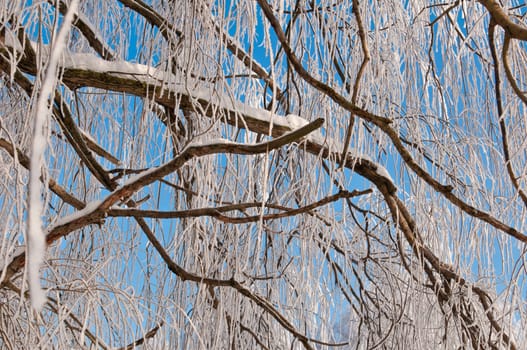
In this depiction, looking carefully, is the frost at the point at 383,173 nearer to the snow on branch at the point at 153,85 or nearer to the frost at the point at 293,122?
the snow on branch at the point at 153,85

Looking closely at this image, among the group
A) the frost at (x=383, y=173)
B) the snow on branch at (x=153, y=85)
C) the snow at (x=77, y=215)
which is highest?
the snow on branch at (x=153, y=85)

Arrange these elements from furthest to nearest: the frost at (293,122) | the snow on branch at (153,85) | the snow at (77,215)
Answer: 1. the frost at (293,122)
2. the snow on branch at (153,85)
3. the snow at (77,215)

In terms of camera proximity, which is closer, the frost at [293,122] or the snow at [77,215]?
the snow at [77,215]

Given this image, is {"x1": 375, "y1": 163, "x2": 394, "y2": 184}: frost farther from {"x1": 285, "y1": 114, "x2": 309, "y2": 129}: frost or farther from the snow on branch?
{"x1": 285, "y1": 114, "x2": 309, "y2": 129}: frost

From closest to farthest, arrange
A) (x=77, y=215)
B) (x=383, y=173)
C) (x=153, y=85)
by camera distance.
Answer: (x=77, y=215)
(x=153, y=85)
(x=383, y=173)

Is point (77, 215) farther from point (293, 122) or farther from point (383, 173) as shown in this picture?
point (383, 173)

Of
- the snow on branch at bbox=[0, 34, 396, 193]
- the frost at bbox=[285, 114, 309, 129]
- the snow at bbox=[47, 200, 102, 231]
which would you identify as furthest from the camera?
the frost at bbox=[285, 114, 309, 129]

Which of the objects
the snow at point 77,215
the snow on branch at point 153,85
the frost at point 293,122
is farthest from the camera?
the frost at point 293,122

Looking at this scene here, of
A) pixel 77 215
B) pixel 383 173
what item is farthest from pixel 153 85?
pixel 383 173

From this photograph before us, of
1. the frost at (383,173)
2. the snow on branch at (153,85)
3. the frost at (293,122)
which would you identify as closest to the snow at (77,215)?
the snow on branch at (153,85)

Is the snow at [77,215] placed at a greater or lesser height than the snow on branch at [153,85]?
lesser

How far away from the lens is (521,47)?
144cm

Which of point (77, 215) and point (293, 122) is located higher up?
point (293, 122)

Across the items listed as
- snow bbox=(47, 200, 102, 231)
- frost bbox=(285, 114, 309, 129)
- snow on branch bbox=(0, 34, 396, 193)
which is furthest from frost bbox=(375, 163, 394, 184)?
snow bbox=(47, 200, 102, 231)
